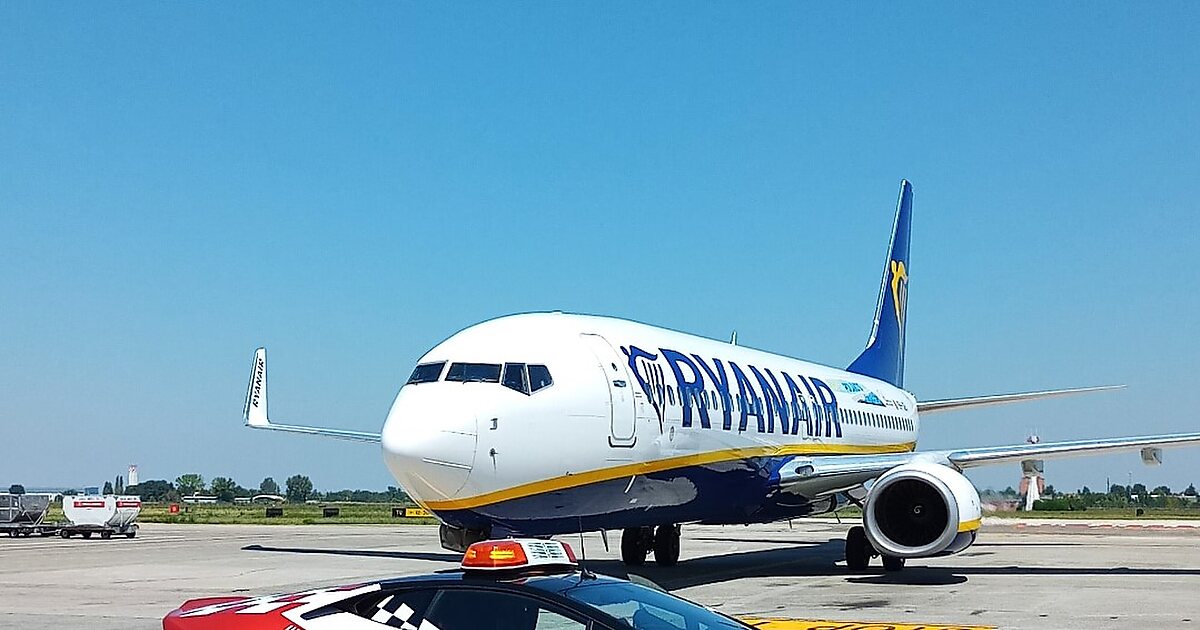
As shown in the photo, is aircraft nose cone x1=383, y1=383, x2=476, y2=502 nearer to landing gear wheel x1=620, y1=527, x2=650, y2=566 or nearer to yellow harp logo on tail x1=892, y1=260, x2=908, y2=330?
landing gear wheel x1=620, y1=527, x2=650, y2=566

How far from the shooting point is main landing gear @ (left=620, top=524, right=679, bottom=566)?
68.4 ft

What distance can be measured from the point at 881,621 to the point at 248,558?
1467 cm

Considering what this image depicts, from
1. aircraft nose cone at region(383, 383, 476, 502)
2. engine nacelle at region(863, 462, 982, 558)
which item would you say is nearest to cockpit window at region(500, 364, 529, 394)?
aircraft nose cone at region(383, 383, 476, 502)

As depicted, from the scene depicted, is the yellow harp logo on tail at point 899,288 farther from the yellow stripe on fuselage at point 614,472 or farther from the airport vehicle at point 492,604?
the airport vehicle at point 492,604

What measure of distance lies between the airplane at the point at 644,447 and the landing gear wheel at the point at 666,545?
2 centimetres

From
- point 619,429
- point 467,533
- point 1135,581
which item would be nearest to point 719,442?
point 619,429

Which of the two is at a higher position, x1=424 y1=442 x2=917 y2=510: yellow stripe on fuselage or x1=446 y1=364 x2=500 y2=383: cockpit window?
x1=446 y1=364 x2=500 y2=383: cockpit window

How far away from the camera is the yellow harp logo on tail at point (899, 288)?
107 ft

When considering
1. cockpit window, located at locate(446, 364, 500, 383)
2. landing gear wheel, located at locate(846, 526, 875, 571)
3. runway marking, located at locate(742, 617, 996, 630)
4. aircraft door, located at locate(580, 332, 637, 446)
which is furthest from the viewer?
landing gear wheel, located at locate(846, 526, 875, 571)

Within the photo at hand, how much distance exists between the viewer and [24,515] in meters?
37.2

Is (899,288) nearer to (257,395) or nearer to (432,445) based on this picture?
(257,395)

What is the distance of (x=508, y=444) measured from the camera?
14.0 m

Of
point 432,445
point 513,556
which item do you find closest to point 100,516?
point 432,445

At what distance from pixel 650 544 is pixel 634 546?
37 centimetres
